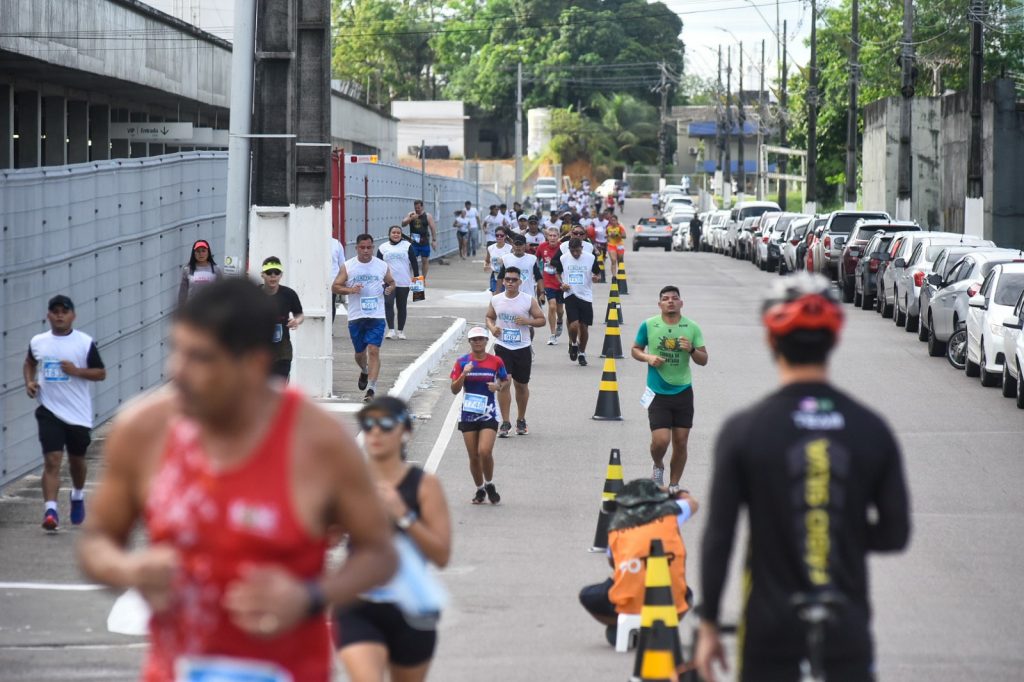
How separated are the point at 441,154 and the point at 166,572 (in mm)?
112591

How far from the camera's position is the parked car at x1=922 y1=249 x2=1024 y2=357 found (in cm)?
2412

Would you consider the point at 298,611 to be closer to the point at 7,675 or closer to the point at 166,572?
the point at 166,572

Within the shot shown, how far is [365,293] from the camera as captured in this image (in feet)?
63.0

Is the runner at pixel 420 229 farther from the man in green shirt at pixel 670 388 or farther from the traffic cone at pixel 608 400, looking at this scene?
the man in green shirt at pixel 670 388

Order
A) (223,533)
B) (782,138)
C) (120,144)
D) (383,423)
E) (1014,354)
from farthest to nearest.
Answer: (782,138) → (120,144) → (1014,354) → (383,423) → (223,533)

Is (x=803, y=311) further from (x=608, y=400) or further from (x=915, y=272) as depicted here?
(x=915, y=272)

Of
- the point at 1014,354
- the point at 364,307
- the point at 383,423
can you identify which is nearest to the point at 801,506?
the point at 383,423

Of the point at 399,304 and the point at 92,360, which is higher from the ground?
the point at 92,360

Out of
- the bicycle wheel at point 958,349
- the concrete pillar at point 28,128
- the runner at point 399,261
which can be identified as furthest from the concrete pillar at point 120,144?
the bicycle wheel at point 958,349

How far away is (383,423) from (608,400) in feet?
39.8

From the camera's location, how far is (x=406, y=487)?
648 centimetres

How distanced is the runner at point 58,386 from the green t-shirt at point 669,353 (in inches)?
168

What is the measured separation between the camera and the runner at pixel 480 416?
44.2 feet

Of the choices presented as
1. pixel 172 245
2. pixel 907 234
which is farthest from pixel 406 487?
pixel 907 234
